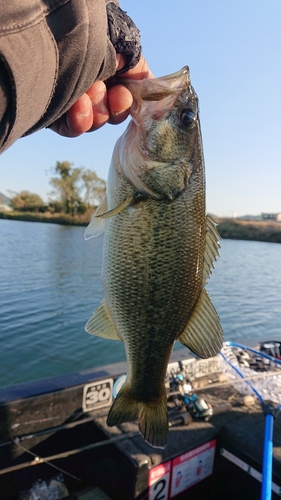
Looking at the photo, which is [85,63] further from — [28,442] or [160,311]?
[28,442]

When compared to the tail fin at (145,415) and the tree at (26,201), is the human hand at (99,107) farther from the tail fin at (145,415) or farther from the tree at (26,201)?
the tree at (26,201)

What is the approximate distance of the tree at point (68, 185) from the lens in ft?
91.7

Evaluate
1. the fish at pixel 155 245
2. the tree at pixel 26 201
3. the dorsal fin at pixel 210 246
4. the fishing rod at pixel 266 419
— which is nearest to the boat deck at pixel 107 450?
the fishing rod at pixel 266 419

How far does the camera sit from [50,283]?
14.8m

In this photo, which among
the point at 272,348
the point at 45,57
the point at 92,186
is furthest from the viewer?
the point at 92,186

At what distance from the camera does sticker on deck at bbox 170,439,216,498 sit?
11.4 ft

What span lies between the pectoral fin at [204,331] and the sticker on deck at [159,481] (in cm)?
189

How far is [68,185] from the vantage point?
31109mm

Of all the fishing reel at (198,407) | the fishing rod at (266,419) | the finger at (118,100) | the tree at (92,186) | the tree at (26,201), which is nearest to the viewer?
the finger at (118,100)

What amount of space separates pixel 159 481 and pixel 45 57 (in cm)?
352

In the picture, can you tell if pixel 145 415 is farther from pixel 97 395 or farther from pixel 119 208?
pixel 97 395

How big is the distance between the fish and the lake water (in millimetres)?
6019

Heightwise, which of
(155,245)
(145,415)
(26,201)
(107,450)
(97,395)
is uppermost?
(26,201)

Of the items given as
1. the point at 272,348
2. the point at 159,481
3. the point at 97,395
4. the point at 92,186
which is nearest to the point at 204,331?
the point at 159,481
